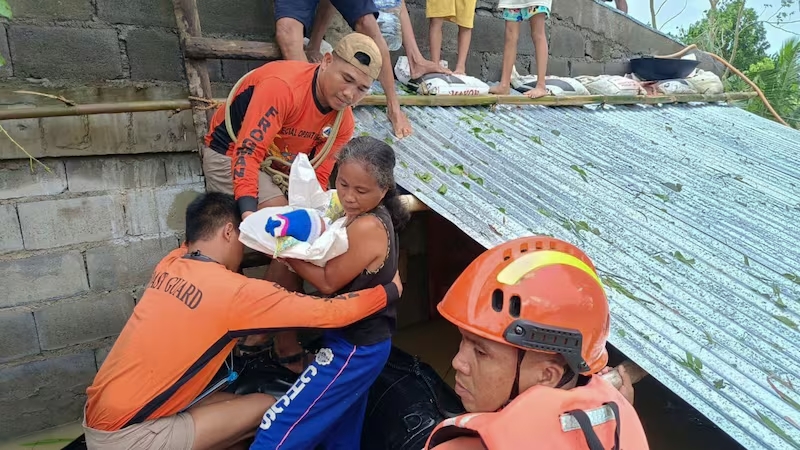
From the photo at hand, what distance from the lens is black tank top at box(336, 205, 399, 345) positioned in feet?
7.76

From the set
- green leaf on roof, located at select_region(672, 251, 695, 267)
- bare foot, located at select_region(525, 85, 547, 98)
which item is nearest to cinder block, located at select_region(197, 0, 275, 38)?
bare foot, located at select_region(525, 85, 547, 98)

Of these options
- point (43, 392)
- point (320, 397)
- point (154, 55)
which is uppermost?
point (154, 55)

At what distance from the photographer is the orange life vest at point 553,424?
105 cm

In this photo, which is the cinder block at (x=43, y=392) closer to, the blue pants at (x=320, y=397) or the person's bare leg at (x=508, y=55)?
the blue pants at (x=320, y=397)

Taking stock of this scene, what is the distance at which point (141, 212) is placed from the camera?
3.42 m

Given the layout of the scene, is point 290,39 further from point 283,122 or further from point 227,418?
point 227,418

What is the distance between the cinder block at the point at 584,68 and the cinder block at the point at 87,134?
5853 mm

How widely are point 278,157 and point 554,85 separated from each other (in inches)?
152

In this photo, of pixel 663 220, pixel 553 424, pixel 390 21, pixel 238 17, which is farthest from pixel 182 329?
pixel 390 21

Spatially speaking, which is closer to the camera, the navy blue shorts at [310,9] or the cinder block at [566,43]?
the navy blue shorts at [310,9]

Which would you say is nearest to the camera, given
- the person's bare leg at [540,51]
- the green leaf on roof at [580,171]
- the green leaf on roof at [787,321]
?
the green leaf on roof at [787,321]

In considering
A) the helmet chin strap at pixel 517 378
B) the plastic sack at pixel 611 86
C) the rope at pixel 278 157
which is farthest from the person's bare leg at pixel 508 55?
the helmet chin strap at pixel 517 378

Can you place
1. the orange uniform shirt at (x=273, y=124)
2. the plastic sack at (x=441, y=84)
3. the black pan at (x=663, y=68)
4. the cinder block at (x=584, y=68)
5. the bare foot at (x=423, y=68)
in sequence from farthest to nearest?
the cinder block at (x=584, y=68) → the black pan at (x=663, y=68) → the bare foot at (x=423, y=68) → the plastic sack at (x=441, y=84) → the orange uniform shirt at (x=273, y=124)

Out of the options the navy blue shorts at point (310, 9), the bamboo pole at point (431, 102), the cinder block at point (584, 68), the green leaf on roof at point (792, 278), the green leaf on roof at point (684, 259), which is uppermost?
the navy blue shorts at point (310, 9)
